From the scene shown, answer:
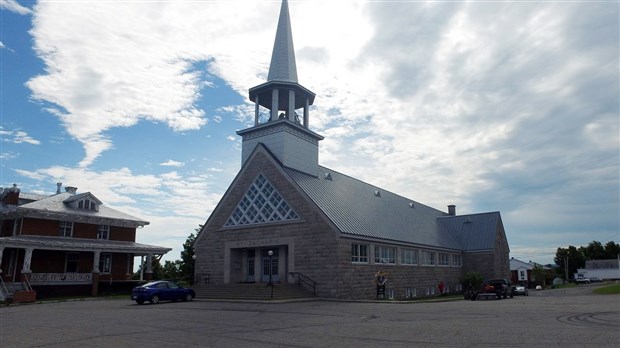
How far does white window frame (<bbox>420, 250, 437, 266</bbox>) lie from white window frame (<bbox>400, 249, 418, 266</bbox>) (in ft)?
3.62

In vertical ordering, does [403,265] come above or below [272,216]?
below

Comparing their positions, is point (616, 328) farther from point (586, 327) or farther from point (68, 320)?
point (68, 320)

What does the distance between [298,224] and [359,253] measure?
4375mm

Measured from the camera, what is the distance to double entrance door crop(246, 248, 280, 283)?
111 ft

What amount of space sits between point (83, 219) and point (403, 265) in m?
26.2

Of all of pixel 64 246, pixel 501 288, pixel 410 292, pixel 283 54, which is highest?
pixel 283 54

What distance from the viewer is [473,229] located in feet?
171

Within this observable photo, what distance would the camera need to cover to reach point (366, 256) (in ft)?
105

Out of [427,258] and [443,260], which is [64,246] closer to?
[427,258]

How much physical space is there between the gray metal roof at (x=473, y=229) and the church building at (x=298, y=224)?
7.47m

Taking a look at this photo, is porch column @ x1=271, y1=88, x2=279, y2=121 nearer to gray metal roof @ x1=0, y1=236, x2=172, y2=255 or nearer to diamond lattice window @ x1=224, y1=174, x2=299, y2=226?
diamond lattice window @ x1=224, y1=174, x2=299, y2=226

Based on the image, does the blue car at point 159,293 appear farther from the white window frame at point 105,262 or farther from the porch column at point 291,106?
the white window frame at point 105,262

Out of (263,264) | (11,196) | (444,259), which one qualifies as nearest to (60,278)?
(11,196)

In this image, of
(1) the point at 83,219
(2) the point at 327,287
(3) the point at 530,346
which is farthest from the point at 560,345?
(1) the point at 83,219
